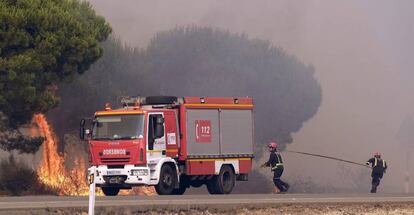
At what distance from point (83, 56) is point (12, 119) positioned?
→ 10.7ft

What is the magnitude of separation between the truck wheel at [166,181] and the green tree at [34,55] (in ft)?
21.5

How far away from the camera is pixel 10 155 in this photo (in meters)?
36.4

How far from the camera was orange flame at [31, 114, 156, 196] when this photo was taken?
121 feet

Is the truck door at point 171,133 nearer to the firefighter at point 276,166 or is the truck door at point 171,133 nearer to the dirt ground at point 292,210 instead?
the firefighter at point 276,166

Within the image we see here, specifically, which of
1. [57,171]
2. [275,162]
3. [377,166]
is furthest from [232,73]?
[275,162]

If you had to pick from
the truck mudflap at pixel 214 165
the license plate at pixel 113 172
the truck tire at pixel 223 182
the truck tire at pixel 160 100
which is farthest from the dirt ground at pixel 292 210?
the truck tire at pixel 160 100

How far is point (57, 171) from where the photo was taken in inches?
1484

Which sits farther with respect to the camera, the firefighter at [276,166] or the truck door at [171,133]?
the firefighter at [276,166]

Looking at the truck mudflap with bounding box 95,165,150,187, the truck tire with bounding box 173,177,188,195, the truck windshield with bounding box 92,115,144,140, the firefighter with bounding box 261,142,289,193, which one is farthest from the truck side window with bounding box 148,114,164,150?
the firefighter with bounding box 261,142,289,193

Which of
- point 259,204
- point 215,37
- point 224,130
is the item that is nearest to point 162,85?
point 215,37

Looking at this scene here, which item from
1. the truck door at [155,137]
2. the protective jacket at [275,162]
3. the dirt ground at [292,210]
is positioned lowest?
the dirt ground at [292,210]

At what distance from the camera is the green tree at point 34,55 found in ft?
106

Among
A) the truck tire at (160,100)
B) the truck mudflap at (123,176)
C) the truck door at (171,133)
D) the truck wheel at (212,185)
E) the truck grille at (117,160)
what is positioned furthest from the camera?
the truck wheel at (212,185)

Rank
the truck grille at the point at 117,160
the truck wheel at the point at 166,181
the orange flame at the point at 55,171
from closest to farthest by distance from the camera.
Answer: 1. the truck grille at the point at 117,160
2. the truck wheel at the point at 166,181
3. the orange flame at the point at 55,171
